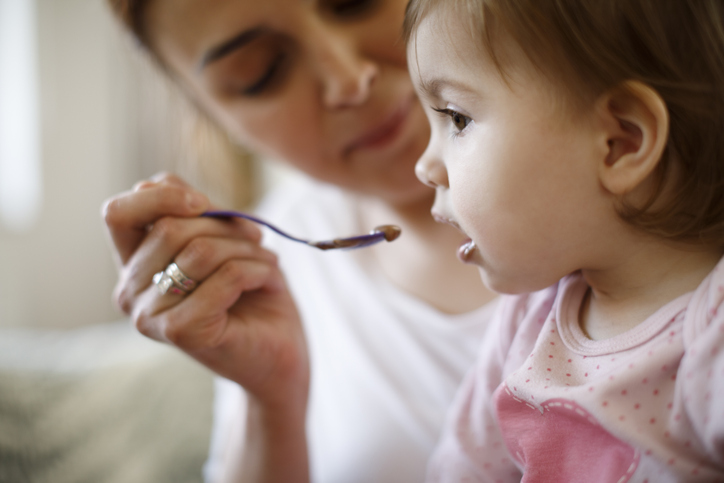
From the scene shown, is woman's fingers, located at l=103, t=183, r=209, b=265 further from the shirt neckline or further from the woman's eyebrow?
the shirt neckline

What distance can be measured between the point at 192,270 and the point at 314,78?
389 millimetres

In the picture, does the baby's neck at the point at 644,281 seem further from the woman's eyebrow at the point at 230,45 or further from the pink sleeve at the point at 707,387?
the woman's eyebrow at the point at 230,45

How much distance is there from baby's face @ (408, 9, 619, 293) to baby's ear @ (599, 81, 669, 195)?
0.01m

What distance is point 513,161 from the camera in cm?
50

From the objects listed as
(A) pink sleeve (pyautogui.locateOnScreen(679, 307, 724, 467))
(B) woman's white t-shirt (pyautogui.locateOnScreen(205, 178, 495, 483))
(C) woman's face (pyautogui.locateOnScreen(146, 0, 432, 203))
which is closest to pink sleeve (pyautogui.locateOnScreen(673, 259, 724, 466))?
(A) pink sleeve (pyautogui.locateOnScreen(679, 307, 724, 467))

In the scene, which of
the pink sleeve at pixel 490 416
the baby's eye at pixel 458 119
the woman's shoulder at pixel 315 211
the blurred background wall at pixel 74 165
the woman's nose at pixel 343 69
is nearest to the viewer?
the baby's eye at pixel 458 119

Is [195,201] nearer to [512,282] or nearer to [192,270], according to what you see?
[192,270]

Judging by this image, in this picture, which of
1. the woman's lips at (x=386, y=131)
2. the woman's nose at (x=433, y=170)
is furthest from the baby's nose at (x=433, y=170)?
the woman's lips at (x=386, y=131)

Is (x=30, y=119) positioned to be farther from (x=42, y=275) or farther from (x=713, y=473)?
(x=713, y=473)

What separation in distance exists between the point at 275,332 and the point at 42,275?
2.77 metres

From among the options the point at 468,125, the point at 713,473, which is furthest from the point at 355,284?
the point at 713,473

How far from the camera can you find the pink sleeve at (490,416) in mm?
671

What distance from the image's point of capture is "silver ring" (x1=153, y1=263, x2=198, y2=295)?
0.73 meters

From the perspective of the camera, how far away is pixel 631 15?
459mm
